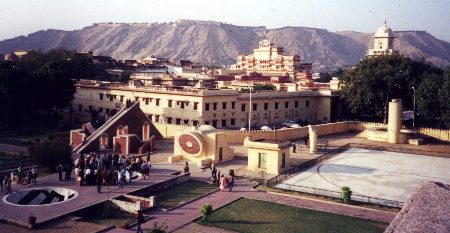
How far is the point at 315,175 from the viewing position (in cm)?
3509

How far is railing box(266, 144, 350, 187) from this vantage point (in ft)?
107

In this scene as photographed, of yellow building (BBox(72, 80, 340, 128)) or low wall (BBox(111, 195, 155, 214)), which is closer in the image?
low wall (BBox(111, 195, 155, 214))

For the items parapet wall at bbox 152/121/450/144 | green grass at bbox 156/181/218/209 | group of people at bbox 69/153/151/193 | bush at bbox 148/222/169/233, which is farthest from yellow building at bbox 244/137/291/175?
bush at bbox 148/222/169/233

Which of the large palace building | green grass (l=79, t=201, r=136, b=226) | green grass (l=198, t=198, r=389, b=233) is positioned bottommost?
green grass (l=198, t=198, r=389, b=233)

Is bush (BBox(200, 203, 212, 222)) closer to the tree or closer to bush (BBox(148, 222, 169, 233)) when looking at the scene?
bush (BBox(148, 222, 169, 233))

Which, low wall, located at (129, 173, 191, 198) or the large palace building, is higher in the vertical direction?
the large palace building

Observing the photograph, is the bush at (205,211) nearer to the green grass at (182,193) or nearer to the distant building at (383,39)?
the green grass at (182,193)

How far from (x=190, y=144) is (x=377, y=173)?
1497cm

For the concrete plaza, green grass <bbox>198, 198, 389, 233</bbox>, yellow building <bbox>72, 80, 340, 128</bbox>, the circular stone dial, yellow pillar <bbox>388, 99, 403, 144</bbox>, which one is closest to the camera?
green grass <bbox>198, 198, 389, 233</bbox>

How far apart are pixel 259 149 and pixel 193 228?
46.7ft

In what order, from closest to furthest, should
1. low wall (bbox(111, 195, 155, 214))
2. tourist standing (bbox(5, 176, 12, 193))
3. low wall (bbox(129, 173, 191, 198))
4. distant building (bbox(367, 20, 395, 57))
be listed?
low wall (bbox(111, 195, 155, 214)), tourist standing (bbox(5, 176, 12, 193)), low wall (bbox(129, 173, 191, 198)), distant building (bbox(367, 20, 395, 57))

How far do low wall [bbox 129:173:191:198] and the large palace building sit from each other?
8061cm

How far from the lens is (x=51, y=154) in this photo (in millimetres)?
34188

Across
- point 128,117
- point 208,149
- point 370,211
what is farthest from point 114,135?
point 370,211
